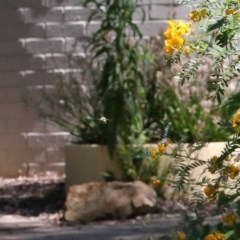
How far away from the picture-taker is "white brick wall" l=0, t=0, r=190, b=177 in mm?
10547

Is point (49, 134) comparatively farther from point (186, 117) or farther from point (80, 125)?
point (186, 117)

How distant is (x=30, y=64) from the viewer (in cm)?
1062

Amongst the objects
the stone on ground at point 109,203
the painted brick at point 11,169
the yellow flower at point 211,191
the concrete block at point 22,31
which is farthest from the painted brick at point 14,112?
the yellow flower at point 211,191

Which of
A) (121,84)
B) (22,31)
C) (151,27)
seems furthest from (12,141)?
(121,84)

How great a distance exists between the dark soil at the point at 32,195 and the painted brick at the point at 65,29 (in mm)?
1478

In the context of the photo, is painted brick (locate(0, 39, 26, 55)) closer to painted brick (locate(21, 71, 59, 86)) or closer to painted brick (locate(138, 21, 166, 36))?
painted brick (locate(21, 71, 59, 86))

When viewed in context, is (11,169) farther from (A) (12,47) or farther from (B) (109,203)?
(B) (109,203)

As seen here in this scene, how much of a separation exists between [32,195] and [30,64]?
1.52 meters

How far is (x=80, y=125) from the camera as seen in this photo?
379 inches

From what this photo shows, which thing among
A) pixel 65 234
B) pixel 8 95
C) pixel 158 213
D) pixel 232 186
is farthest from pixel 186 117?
pixel 232 186

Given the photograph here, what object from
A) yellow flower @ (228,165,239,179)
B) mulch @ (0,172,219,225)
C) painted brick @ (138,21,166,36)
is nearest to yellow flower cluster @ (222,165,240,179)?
yellow flower @ (228,165,239,179)

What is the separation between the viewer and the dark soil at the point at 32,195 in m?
9.28

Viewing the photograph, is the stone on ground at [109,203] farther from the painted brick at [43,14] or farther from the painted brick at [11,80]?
the painted brick at [43,14]

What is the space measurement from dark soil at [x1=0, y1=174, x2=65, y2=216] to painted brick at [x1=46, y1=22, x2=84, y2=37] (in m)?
1.48
